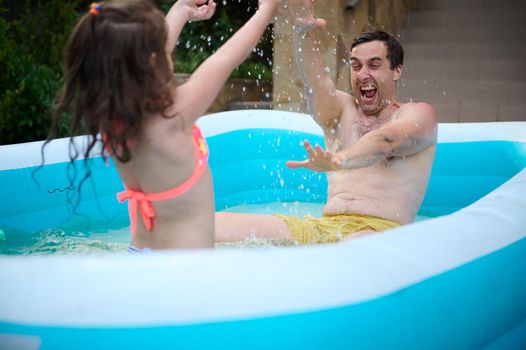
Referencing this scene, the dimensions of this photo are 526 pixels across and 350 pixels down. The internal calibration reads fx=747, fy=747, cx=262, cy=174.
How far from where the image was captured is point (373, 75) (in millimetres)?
3482

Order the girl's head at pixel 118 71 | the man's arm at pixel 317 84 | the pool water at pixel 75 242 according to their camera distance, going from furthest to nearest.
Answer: the man's arm at pixel 317 84
the pool water at pixel 75 242
the girl's head at pixel 118 71

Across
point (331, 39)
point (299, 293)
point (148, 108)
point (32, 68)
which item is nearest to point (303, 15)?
point (148, 108)

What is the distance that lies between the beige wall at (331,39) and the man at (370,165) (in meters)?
3.26

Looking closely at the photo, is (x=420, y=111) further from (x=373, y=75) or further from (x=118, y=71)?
(x=118, y=71)

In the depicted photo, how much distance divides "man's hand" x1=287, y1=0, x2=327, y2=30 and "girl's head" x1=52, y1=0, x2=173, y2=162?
1078mm

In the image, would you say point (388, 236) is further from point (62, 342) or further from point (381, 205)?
point (381, 205)

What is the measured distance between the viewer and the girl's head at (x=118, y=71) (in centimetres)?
202

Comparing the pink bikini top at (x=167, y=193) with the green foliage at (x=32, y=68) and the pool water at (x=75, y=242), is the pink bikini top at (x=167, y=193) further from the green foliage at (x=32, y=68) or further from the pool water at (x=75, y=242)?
the green foliage at (x=32, y=68)

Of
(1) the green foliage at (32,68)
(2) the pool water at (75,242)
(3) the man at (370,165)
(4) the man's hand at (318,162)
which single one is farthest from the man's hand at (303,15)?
(1) the green foliage at (32,68)

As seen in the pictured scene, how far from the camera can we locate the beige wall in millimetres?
6902

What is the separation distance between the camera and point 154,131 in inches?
83.0

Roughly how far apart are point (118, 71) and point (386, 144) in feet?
4.52

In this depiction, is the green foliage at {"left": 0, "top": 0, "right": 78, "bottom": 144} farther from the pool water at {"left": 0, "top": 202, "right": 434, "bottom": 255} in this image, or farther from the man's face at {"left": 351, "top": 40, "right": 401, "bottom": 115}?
the man's face at {"left": 351, "top": 40, "right": 401, "bottom": 115}

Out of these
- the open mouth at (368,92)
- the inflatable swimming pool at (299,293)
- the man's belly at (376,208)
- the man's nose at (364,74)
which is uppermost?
the man's nose at (364,74)
